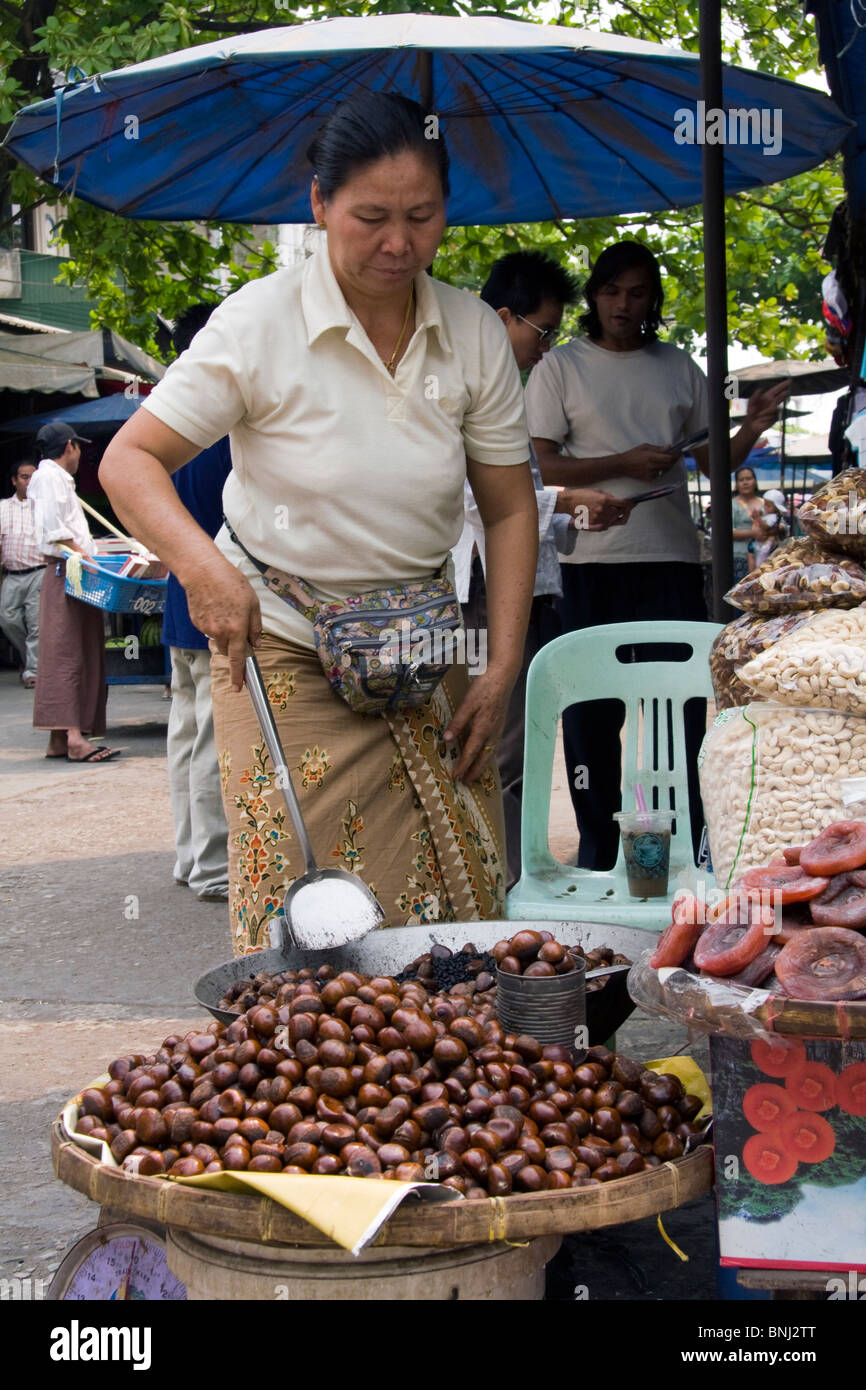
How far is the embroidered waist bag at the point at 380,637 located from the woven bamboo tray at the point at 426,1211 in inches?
43.0

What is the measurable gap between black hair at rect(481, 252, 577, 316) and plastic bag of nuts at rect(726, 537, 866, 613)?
198cm

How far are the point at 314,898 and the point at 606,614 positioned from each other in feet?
7.93

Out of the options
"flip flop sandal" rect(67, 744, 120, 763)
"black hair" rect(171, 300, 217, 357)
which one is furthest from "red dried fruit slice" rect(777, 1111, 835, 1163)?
"flip flop sandal" rect(67, 744, 120, 763)

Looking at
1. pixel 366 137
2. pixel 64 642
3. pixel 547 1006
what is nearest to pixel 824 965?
pixel 547 1006

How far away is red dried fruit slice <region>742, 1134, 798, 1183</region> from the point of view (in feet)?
6.15

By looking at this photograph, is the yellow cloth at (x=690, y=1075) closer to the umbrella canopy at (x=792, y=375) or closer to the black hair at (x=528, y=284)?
the black hair at (x=528, y=284)

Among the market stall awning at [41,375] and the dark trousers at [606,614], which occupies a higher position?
the market stall awning at [41,375]

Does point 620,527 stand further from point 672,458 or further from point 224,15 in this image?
point 224,15

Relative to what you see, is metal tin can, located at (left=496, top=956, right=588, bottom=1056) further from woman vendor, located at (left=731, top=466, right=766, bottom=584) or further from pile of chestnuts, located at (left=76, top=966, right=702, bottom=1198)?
woman vendor, located at (left=731, top=466, right=766, bottom=584)

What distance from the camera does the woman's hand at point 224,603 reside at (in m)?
2.45

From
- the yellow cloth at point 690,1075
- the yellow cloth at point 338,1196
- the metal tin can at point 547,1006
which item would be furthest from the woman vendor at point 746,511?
the yellow cloth at point 338,1196

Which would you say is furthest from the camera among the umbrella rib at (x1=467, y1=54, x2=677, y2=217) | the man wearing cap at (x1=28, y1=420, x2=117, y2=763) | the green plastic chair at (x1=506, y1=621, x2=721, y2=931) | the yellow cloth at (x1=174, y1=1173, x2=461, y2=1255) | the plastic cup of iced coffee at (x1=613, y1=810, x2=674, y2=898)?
the man wearing cap at (x1=28, y1=420, x2=117, y2=763)

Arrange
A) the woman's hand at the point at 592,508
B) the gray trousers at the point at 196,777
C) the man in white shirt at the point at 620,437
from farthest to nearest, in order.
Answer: the gray trousers at the point at 196,777 < the man in white shirt at the point at 620,437 < the woman's hand at the point at 592,508

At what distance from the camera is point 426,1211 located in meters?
1.76
